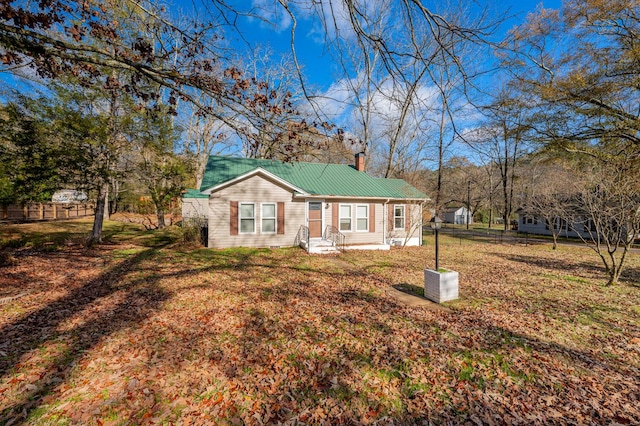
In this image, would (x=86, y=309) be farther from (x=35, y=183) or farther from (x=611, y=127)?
(x=611, y=127)

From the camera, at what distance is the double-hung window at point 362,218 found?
15.1 meters

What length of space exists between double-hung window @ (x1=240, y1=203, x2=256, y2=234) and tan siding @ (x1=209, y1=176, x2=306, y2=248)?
0.18 m

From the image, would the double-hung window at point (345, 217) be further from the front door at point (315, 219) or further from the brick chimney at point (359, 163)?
the brick chimney at point (359, 163)

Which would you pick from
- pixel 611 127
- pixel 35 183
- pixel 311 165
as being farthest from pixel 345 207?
pixel 35 183

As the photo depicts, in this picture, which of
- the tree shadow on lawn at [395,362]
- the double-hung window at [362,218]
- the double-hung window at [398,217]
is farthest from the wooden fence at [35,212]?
the double-hung window at [398,217]

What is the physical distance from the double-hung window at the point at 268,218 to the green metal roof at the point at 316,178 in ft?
5.67

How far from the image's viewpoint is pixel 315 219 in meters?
14.4

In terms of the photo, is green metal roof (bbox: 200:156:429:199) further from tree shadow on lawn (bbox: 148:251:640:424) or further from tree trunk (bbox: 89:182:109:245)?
tree shadow on lawn (bbox: 148:251:640:424)

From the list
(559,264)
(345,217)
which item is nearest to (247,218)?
(345,217)

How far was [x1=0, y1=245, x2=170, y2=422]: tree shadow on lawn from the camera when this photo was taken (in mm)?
3348

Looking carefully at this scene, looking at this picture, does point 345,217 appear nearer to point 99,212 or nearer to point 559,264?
point 559,264

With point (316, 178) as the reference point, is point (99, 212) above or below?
below

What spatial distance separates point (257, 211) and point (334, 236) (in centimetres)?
440

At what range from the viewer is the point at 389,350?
14.2 ft
